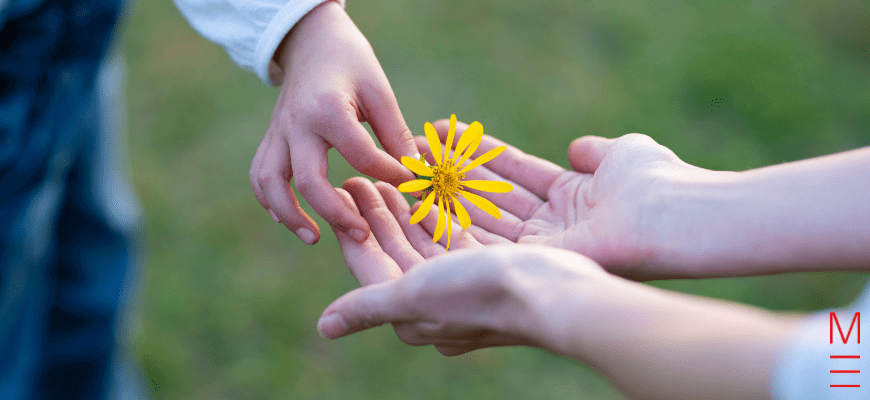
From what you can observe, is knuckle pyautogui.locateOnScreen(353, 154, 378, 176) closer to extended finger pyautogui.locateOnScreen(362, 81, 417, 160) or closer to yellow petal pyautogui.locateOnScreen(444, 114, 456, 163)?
extended finger pyautogui.locateOnScreen(362, 81, 417, 160)

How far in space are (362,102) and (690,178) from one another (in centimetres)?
102

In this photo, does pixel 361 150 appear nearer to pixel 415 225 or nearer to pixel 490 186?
pixel 415 225

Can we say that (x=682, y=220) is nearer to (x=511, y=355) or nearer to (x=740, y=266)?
(x=740, y=266)

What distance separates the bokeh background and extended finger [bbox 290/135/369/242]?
1.41 metres

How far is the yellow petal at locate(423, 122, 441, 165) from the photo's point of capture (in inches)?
68.1

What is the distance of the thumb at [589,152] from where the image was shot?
1.84 m

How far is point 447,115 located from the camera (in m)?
3.70

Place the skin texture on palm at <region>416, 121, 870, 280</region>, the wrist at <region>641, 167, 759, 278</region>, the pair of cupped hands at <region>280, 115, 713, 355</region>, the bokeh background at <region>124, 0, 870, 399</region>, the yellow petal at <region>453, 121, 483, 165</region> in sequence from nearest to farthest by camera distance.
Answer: the pair of cupped hands at <region>280, 115, 713, 355</region> < the skin texture on palm at <region>416, 121, 870, 280</region> < the wrist at <region>641, 167, 759, 278</region> < the yellow petal at <region>453, 121, 483, 165</region> < the bokeh background at <region>124, 0, 870, 399</region>

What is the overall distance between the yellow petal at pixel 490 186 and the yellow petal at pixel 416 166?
0.23 meters

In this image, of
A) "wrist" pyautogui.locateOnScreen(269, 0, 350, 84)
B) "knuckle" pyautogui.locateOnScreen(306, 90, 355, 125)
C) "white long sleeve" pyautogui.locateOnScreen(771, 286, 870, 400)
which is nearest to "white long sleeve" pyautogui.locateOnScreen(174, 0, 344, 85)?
"wrist" pyautogui.locateOnScreen(269, 0, 350, 84)

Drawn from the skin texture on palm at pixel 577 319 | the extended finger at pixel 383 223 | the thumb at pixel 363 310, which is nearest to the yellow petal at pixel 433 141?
the extended finger at pixel 383 223

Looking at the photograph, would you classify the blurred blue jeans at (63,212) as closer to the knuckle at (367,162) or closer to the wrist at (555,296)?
the knuckle at (367,162)

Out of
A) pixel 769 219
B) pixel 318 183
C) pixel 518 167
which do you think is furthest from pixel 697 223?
pixel 318 183

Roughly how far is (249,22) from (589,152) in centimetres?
123
